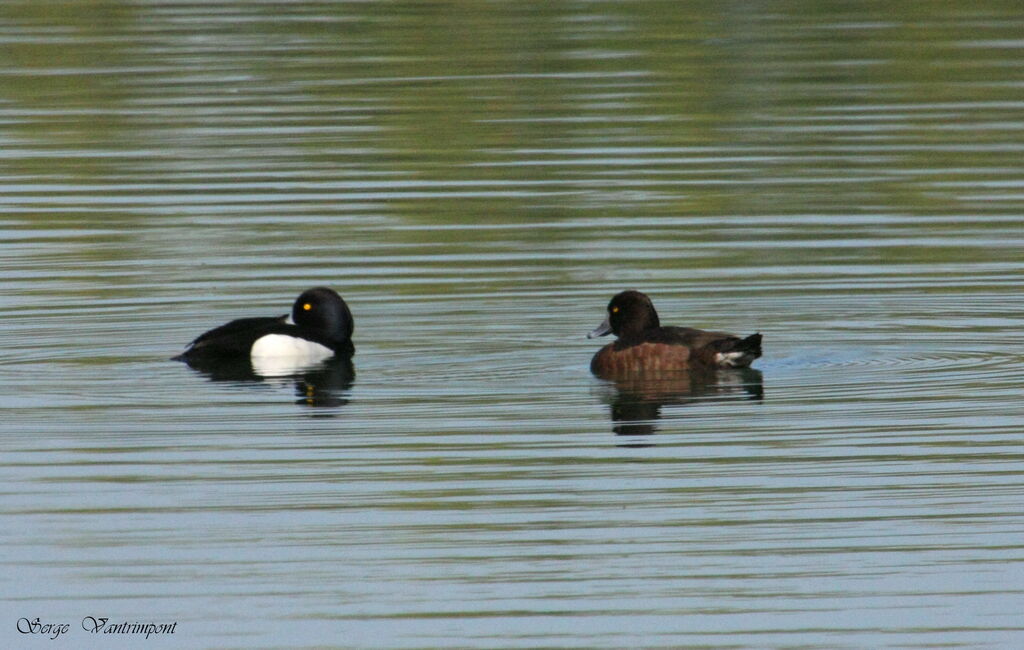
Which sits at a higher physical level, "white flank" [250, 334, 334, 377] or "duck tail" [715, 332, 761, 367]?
"white flank" [250, 334, 334, 377]

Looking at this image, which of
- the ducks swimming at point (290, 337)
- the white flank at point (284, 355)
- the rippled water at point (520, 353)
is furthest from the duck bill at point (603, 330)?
the white flank at point (284, 355)

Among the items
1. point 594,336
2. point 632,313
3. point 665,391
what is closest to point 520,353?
point 594,336

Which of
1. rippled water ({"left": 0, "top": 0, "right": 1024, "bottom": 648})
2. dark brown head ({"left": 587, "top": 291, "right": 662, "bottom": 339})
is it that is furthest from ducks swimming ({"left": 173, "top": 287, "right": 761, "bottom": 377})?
rippled water ({"left": 0, "top": 0, "right": 1024, "bottom": 648})

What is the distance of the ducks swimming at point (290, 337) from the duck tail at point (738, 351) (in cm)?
246

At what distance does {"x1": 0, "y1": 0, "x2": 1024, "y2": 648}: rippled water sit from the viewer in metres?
9.35

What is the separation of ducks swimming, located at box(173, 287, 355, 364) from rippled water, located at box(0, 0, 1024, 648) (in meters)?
0.18

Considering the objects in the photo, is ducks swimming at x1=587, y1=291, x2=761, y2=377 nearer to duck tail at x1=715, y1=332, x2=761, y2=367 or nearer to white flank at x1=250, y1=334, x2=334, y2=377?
duck tail at x1=715, y1=332, x2=761, y2=367

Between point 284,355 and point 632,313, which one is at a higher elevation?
point 632,313

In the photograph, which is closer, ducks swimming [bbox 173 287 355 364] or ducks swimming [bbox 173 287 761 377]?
ducks swimming [bbox 173 287 761 377]

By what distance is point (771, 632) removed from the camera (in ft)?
28.6

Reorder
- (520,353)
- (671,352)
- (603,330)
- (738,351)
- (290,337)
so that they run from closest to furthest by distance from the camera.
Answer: (738,351), (671,352), (520,353), (603,330), (290,337)

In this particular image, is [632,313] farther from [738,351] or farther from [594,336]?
[738,351]

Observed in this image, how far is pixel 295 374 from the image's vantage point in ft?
47.6

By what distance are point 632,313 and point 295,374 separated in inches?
83.0
